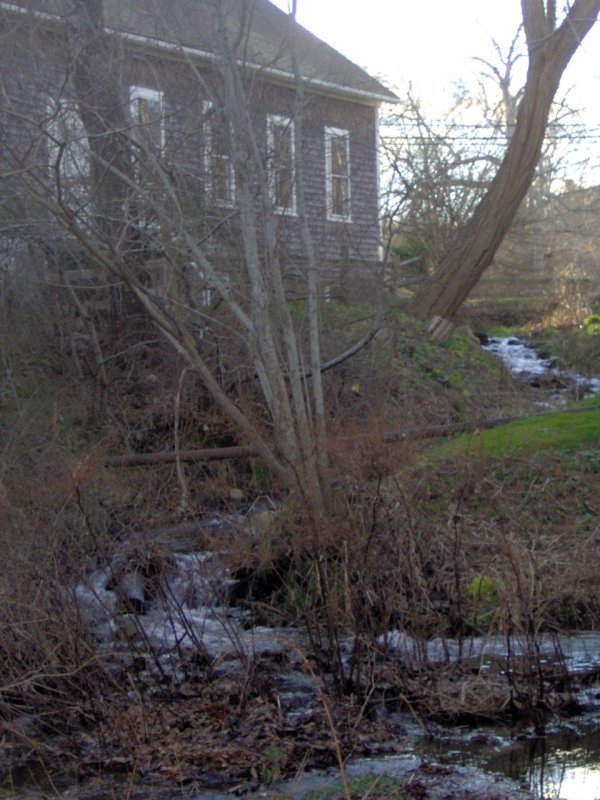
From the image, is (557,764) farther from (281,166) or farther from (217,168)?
(217,168)

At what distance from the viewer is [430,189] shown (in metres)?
20.8

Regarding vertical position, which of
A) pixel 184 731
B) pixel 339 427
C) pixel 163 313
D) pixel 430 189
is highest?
pixel 430 189

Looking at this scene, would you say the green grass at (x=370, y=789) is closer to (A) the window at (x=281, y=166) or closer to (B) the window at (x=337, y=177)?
(A) the window at (x=281, y=166)

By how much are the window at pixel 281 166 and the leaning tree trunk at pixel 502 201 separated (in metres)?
5.97

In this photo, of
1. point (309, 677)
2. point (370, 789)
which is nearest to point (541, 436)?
point (309, 677)

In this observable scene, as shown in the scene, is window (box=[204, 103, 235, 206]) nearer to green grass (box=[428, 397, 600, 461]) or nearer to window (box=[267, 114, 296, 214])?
window (box=[267, 114, 296, 214])

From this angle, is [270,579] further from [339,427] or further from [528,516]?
[528,516]

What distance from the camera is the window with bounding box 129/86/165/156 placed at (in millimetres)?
11656

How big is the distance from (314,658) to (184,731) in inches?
42.3

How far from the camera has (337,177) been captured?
1461 centimetres

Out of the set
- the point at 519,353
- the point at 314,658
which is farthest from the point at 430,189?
the point at 314,658

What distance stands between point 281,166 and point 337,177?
7.82 feet

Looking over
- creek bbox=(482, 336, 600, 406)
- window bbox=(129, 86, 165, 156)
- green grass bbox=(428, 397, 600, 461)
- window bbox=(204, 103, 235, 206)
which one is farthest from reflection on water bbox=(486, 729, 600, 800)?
creek bbox=(482, 336, 600, 406)

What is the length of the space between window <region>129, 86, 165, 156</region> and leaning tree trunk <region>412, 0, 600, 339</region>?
5722 mm
